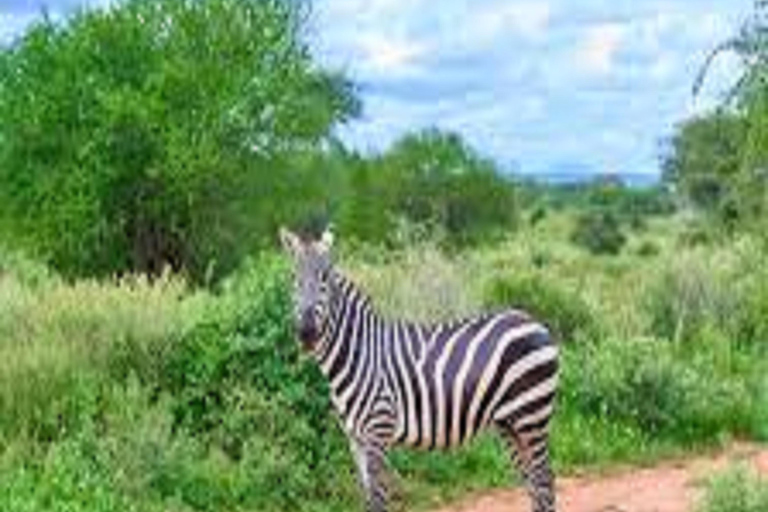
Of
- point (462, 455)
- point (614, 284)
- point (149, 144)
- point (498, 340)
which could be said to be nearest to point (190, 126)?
point (149, 144)

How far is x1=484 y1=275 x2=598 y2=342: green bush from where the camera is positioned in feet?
73.0

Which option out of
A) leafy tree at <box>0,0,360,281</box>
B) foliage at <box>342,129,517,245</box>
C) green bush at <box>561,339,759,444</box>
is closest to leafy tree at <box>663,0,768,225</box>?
green bush at <box>561,339,759,444</box>

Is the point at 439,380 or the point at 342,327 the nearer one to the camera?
the point at 342,327

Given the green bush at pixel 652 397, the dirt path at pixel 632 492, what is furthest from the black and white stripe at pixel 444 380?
the green bush at pixel 652 397

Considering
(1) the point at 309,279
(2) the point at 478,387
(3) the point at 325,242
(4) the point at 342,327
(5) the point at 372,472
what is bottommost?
(5) the point at 372,472

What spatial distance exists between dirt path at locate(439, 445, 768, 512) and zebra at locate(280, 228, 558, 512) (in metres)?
1.25

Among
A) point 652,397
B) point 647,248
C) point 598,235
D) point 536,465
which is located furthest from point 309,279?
point 598,235

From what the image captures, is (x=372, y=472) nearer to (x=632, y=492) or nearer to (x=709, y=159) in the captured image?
(x=632, y=492)

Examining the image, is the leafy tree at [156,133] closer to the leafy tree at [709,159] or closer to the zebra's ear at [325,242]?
the leafy tree at [709,159]

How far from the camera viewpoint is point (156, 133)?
34.8 metres

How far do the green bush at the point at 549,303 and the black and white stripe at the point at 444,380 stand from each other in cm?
769

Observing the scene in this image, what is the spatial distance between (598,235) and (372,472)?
4975cm

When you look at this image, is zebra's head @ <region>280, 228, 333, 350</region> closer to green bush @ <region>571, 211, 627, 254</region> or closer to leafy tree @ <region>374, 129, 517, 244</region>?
leafy tree @ <region>374, 129, 517, 244</region>

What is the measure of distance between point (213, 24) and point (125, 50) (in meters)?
1.84
